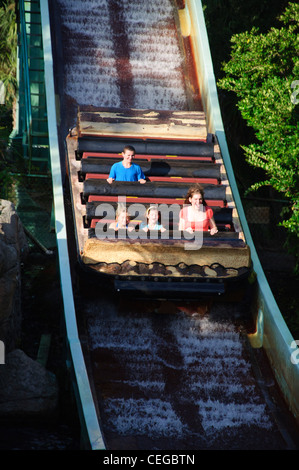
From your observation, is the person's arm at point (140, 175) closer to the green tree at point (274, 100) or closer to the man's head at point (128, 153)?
the man's head at point (128, 153)

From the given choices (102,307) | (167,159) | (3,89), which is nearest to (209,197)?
(167,159)

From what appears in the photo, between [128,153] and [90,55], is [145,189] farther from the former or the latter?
[90,55]

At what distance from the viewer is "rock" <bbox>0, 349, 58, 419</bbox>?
8133mm

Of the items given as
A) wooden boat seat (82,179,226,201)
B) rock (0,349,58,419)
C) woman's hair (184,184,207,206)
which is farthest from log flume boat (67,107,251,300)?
rock (0,349,58,419)

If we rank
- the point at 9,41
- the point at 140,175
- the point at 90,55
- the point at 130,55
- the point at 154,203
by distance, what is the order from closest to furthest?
1. the point at 154,203
2. the point at 140,175
3. the point at 90,55
4. the point at 130,55
5. the point at 9,41

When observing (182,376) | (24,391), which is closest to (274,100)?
(182,376)

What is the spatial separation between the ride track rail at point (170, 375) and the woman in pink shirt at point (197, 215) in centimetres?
81

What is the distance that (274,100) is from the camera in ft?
30.8

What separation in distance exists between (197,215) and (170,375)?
211cm

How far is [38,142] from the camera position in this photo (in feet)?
50.8

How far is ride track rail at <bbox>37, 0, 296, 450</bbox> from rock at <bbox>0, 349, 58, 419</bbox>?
73 centimetres

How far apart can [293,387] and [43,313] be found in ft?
14.8

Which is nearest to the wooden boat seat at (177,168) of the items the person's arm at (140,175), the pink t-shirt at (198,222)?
the person's arm at (140,175)
